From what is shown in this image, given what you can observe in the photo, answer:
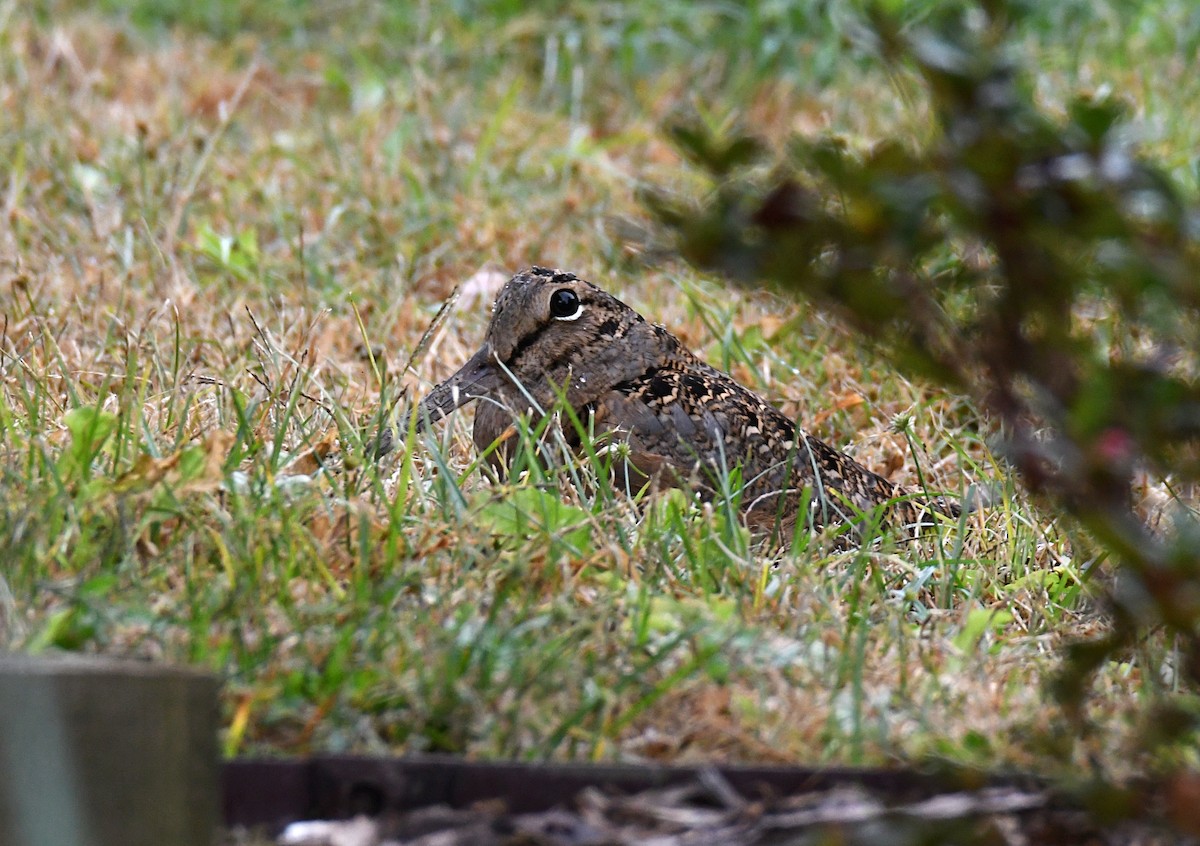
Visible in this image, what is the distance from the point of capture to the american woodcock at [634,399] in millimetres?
4285

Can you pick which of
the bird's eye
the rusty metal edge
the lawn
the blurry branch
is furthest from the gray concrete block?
the bird's eye

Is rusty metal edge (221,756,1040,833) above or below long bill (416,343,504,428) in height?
below

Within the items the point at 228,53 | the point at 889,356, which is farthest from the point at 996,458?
the point at 228,53

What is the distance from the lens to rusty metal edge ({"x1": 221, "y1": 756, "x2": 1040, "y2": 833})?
2.39m

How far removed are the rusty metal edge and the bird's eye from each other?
6.98 ft

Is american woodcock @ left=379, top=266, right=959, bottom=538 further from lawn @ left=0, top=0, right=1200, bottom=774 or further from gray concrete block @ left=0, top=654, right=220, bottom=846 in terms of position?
gray concrete block @ left=0, top=654, right=220, bottom=846

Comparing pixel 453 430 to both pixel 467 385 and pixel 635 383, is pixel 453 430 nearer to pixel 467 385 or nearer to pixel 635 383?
pixel 467 385

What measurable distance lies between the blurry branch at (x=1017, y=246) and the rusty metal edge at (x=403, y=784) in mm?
543

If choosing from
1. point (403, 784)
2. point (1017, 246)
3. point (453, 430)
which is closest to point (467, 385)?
point (453, 430)

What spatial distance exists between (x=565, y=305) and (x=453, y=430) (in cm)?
49

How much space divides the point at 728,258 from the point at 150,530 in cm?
141

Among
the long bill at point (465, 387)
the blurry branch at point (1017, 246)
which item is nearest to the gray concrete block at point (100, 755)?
the blurry branch at point (1017, 246)

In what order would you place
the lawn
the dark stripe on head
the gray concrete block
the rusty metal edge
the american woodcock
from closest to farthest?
the gray concrete block, the rusty metal edge, the lawn, the american woodcock, the dark stripe on head

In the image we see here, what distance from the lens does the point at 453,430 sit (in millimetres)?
4184
